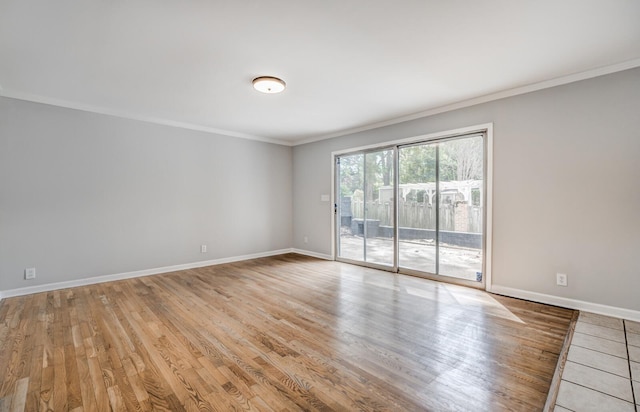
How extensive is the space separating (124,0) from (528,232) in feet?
14.8

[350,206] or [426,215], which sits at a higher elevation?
[350,206]

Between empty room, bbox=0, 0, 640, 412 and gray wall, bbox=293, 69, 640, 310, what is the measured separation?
2 cm

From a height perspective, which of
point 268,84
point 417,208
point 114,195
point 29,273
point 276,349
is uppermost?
point 268,84

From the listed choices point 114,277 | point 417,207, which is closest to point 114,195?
point 114,277

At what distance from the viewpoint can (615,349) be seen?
2.23 metres

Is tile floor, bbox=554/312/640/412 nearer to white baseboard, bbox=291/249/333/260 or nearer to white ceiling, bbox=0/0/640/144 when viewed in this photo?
white ceiling, bbox=0/0/640/144

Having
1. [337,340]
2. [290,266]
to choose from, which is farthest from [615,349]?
[290,266]

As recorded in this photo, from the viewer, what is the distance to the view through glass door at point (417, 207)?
3.91m

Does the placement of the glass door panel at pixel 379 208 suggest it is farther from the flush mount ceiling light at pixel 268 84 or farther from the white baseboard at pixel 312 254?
the flush mount ceiling light at pixel 268 84

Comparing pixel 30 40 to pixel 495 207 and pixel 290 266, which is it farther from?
pixel 495 207

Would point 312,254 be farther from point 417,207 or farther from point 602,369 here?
point 602,369

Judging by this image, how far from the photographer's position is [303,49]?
256 cm

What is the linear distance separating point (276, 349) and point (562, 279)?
3256 millimetres

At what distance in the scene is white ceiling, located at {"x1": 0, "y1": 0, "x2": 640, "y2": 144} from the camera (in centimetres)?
203
